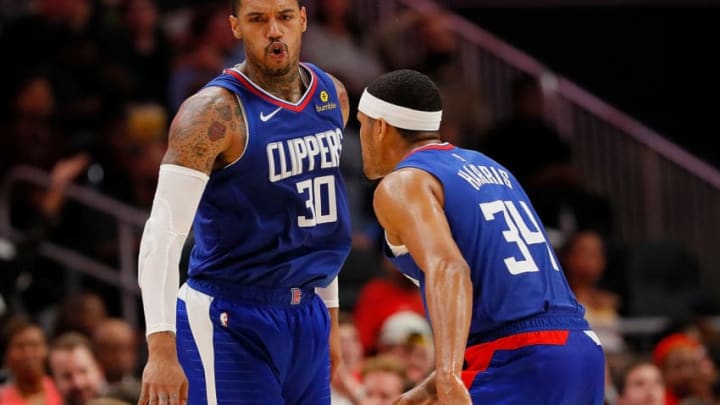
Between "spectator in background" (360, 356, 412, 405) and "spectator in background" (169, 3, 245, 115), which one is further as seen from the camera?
"spectator in background" (169, 3, 245, 115)

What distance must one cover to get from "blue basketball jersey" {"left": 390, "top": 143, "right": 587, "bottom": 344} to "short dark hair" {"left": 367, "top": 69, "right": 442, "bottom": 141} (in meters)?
0.24

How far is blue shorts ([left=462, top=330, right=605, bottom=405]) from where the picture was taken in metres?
5.52

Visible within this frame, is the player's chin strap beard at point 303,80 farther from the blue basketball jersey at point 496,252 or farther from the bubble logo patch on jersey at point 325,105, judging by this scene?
the blue basketball jersey at point 496,252

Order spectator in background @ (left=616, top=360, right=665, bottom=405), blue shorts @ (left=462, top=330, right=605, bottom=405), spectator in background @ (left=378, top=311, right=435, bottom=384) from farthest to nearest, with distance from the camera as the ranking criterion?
spectator in background @ (left=378, top=311, right=435, bottom=384) → spectator in background @ (left=616, top=360, right=665, bottom=405) → blue shorts @ (left=462, top=330, right=605, bottom=405)

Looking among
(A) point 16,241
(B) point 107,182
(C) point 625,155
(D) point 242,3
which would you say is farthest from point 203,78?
(D) point 242,3

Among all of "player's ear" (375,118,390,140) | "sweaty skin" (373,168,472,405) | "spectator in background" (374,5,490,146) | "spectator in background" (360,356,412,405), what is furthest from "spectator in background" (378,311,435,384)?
"sweaty skin" (373,168,472,405)

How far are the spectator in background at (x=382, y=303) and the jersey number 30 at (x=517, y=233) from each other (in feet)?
18.0

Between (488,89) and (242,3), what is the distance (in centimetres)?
875

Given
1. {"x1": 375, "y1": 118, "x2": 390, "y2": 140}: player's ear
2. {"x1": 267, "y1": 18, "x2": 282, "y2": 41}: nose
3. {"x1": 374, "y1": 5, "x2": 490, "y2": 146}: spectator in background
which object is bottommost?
{"x1": 374, "y1": 5, "x2": 490, "y2": 146}: spectator in background

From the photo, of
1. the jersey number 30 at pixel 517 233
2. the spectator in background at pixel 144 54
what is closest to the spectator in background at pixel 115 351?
the spectator in background at pixel 144 54

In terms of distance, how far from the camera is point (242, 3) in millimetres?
6172

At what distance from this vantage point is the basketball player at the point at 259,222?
19.4 ft

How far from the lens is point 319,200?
6.20 metres

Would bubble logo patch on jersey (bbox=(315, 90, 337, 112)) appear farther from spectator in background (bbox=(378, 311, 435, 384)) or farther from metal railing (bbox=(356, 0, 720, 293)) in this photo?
metal railing (bbox=(356, 0, 720, 293))
